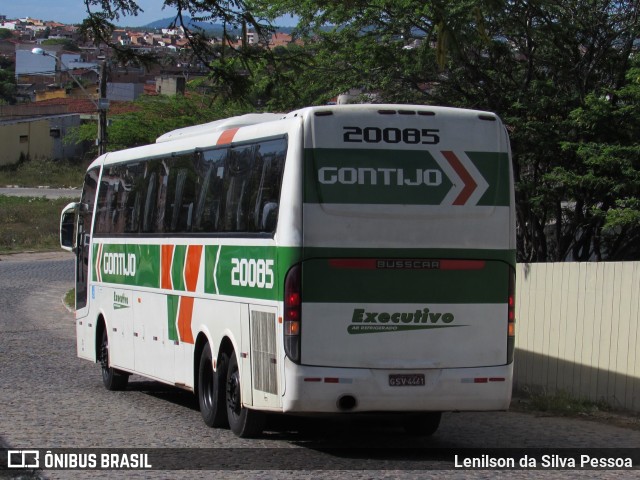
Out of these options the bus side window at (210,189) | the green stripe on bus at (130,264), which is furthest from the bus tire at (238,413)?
the green stripe on bus at (130,264)

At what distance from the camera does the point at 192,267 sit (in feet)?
41.6

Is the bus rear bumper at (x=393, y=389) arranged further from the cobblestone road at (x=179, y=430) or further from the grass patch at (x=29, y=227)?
the grass patch at (x=29, y=227)

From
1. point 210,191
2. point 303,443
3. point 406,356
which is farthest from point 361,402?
point 210,191

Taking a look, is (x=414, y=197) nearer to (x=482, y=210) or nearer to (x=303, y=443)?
(x=482, y=210)

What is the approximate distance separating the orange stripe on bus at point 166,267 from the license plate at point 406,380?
14.0 ft

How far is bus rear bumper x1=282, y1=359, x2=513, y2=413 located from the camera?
9797 millimetres

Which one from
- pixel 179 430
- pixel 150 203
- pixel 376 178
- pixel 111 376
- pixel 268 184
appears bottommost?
pixel 111 376

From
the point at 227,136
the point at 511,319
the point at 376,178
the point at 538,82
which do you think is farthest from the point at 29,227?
the point at 511,319

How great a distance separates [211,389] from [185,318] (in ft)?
3.47

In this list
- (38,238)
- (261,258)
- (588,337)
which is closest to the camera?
(261,258)

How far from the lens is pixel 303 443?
1092 centimetres

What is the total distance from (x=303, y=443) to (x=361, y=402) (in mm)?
1305

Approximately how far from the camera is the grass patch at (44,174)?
76.9 metres

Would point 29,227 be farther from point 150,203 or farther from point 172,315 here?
point 172,315
